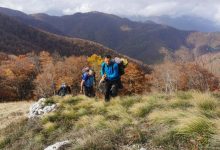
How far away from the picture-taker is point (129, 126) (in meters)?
7.79

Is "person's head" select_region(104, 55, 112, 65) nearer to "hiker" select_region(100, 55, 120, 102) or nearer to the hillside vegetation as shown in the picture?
"hiker" select_region(100, 55, 120, 102)

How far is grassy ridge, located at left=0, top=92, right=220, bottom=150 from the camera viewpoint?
6070mm

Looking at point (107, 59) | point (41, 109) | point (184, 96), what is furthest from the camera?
point (41, 109)

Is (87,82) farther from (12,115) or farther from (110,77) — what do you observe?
(110,77)

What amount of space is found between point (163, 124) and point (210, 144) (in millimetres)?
1956

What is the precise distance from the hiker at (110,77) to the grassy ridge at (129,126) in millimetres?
853

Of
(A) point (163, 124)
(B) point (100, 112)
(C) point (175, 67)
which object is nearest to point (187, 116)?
(A) point (163, 124)

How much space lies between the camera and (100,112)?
10.3 meters

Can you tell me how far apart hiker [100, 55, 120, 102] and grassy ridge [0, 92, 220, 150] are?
853mm

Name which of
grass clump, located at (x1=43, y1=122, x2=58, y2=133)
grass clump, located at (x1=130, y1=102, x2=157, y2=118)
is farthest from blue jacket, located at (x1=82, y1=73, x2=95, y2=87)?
grass clump, located at (x1=130, y1=102, x2=157, y2=118)

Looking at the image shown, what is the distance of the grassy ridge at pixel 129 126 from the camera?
6.07 meters

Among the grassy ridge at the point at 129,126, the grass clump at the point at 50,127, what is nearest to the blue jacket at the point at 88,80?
the grassy ridge at the point at 129,126

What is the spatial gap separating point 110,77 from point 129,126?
4.69 m

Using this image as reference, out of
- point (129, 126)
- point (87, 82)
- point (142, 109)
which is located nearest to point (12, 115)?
point (87, 82)
